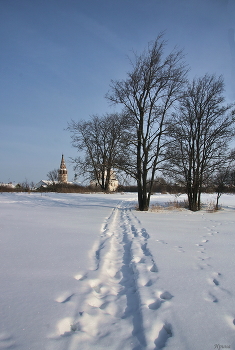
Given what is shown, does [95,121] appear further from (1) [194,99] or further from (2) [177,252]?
(2) [177,252]

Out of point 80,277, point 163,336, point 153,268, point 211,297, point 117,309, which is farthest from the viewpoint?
point 153,268

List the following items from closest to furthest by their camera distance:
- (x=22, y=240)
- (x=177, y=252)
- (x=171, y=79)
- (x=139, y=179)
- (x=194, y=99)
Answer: (x=177, y=252) → (x=22, y=240) → (x=171, y=79) → (x=139, y=179) → (x=194, y=99)

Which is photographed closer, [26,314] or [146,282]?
[26,314]

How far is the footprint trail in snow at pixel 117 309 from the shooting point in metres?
1.72

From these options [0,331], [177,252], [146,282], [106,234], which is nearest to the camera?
[0,331]

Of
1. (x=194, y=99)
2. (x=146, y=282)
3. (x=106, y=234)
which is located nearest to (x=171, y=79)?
(x=194, y=99)

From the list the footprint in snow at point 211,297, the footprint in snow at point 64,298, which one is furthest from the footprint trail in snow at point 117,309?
the footprint in snow at point 211,297

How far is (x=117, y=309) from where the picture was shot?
221cm

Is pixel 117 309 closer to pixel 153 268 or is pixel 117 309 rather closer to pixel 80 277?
pixel 80 277

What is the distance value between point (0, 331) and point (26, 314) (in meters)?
0.25

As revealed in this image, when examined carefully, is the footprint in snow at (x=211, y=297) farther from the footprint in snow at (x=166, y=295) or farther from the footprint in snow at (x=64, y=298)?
the footprint in snow at (x=64, y=298)

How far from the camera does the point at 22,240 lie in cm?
432

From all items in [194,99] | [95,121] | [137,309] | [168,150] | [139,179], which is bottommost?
[137,309]

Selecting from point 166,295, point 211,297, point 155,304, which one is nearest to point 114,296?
point 155,304
